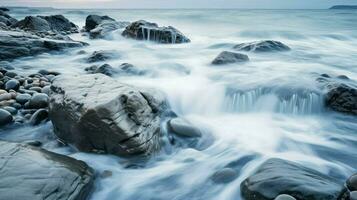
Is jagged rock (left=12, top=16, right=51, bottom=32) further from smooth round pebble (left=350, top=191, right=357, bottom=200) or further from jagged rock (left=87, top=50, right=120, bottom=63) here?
smooth round pebble (left=350, top=191, right=357, bottom=200)

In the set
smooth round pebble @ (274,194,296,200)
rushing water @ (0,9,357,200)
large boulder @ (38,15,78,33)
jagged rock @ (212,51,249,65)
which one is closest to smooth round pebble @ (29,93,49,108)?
rushing water @ (0,9,357,200)

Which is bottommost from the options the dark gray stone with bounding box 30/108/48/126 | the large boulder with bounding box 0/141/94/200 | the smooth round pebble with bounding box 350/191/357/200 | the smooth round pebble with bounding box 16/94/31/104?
the dark gray stone with bounding box 30/108/48/126

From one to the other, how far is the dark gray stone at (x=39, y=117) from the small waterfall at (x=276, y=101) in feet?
10.1

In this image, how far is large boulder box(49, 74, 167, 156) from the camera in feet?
12.9

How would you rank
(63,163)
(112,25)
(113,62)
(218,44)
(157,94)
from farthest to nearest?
(112,25), (218,44), (113,62), (157,94), (63,163)

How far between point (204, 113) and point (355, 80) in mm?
4206

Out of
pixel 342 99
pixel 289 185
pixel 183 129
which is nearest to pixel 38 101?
pixel 183 129

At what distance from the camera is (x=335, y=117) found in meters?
5.72

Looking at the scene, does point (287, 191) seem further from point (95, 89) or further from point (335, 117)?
point (335, 117)

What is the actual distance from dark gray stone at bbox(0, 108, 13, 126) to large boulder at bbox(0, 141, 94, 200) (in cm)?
144

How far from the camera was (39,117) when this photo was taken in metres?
5.02

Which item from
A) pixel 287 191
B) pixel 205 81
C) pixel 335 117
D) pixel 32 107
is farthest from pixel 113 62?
pixel 287 191

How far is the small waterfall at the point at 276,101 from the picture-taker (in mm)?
6016

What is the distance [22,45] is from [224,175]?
8.31 metres
